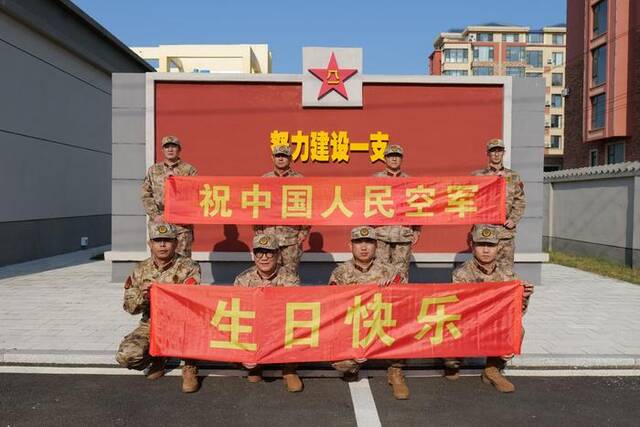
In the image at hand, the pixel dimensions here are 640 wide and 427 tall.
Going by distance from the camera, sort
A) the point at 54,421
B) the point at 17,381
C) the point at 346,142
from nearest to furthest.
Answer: the point at 54,421
the point at 17,381
the point at 346,142

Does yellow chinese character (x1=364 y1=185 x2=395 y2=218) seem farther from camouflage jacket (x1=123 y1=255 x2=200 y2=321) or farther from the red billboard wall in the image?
the red billboard wall

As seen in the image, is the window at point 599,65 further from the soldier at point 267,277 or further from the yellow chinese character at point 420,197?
the soldier at point 267,277

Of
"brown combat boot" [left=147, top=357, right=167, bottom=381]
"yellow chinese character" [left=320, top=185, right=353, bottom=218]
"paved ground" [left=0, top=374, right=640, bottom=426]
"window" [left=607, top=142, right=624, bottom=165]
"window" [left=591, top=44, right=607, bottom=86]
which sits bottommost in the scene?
"paved ground" [left=0, top=374, right=640, bottom=426]

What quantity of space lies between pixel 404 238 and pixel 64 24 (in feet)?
36.8

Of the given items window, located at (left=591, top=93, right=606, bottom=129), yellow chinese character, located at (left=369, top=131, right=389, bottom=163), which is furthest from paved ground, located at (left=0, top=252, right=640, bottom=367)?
window, located at (left=591, top=93, right=606, bottom=129)

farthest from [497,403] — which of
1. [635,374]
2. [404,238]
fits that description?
[404,238]

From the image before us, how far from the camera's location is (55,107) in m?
12.2

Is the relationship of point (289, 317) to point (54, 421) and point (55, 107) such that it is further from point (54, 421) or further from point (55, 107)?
point (55, 107)

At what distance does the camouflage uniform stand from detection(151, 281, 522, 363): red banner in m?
0.23

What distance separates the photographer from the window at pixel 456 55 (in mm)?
69250

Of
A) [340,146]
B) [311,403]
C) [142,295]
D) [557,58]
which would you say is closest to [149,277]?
[142,295]

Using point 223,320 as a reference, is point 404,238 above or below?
above

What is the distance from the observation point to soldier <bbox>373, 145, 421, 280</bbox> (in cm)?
573

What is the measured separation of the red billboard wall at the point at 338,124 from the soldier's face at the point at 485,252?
387cm
